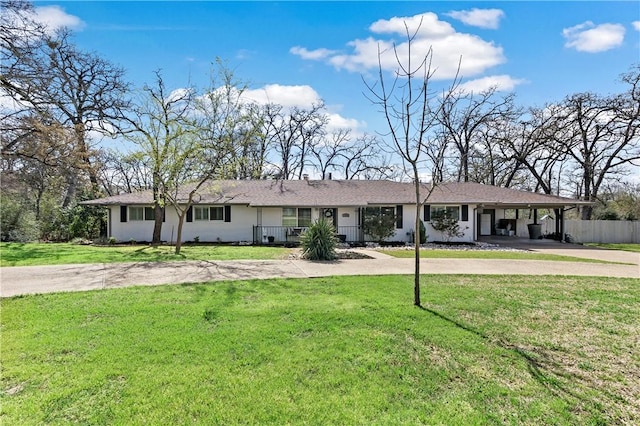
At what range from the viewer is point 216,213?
19016 mm

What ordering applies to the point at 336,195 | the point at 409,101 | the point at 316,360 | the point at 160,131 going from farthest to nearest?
1. the point at 336,195
2. the point at 160,131
3. the point at 409,101
4. the point at 316,360

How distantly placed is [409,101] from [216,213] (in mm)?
15130

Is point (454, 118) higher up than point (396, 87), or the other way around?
point (454, 118)

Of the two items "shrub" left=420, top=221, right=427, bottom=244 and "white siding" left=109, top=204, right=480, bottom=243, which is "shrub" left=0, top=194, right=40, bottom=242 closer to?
"white siding" left=109, top=204, right=480, bottom=243

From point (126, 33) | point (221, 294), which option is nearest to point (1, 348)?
point (221, 294)

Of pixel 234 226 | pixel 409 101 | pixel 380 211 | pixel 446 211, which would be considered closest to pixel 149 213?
pixel 234 226

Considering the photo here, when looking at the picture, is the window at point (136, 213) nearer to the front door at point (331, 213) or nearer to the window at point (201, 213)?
the window at point (201, 213)

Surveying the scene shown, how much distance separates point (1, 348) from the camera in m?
4.01

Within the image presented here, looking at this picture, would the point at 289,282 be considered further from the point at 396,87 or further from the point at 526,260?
the point at 526,260

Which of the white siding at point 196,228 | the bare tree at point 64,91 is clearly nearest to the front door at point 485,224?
the white siding at point 196,228

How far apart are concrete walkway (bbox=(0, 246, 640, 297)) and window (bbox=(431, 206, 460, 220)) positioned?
6844 millimetres

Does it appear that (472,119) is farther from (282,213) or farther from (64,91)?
(64,91)

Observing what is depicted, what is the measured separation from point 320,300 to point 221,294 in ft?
6.48

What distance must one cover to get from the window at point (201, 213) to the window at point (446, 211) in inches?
488
